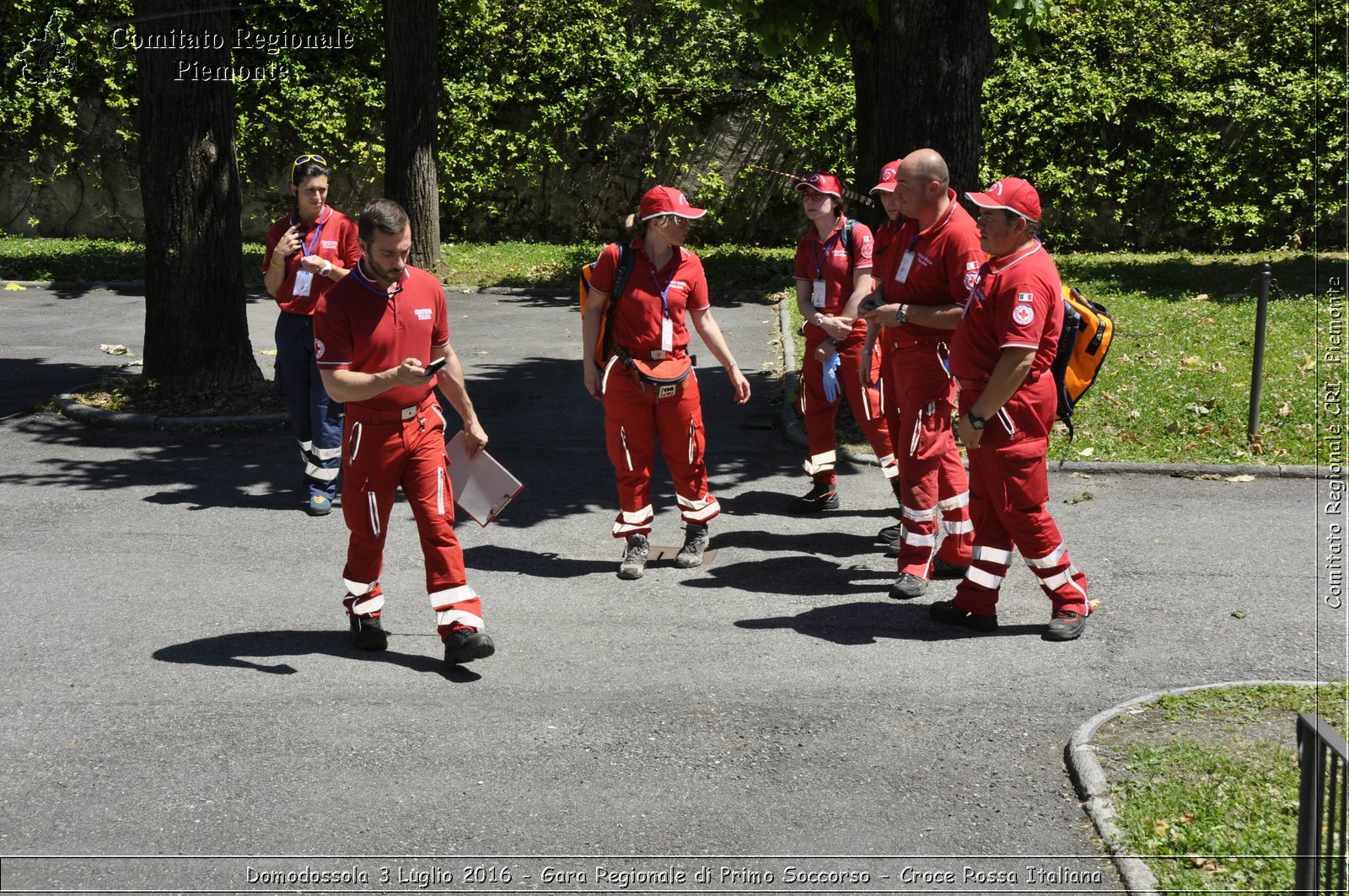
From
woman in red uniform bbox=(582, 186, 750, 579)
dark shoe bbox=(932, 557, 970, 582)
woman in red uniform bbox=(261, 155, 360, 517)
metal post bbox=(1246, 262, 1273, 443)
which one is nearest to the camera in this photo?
woman in red uniform bbox=(582, 186, 750, 579)

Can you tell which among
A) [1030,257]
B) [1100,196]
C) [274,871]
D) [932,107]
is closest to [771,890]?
[274,871]

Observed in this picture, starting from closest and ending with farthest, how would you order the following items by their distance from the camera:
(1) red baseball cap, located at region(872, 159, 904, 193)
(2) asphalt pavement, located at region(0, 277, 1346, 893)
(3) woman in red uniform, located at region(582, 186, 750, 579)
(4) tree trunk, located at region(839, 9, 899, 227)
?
(2) asphalt pavement, located at region(0, 277, 1346, 893) → (3) woman in red uniform, located at region(582, 186, 750, 579) → (1) red baseball cap, located at region(872, 159, 904, 193) → (4) tree trunk, located at region(839, 9, 899, 227)

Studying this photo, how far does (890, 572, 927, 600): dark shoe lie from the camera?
678cm

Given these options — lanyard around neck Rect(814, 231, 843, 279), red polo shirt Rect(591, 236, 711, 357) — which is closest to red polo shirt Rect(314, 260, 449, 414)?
red polo shirt Rect(591, 236, 711, 357)

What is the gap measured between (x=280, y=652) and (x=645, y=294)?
2.66 meters

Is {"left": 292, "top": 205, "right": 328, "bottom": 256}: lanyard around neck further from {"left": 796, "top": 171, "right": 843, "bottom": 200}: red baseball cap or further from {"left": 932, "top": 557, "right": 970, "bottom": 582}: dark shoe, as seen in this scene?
{"left": 932, "top": 557, "right": 970, "bottom": 582}: dark shoe

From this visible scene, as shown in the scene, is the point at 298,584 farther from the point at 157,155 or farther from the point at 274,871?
the point at 157,155

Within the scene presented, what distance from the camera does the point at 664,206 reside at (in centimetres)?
688

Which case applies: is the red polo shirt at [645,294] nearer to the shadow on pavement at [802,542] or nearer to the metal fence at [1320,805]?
the shadow on pavement at [802,542]

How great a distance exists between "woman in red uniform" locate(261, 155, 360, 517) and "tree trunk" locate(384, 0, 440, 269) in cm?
803

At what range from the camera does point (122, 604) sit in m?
6.76

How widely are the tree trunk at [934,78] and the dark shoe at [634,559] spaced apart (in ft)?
13.0

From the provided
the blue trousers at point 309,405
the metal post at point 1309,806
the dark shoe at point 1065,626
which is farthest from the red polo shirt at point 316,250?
the metal post at point 1309,806

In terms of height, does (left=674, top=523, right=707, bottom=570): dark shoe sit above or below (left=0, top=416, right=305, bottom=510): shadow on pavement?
below
